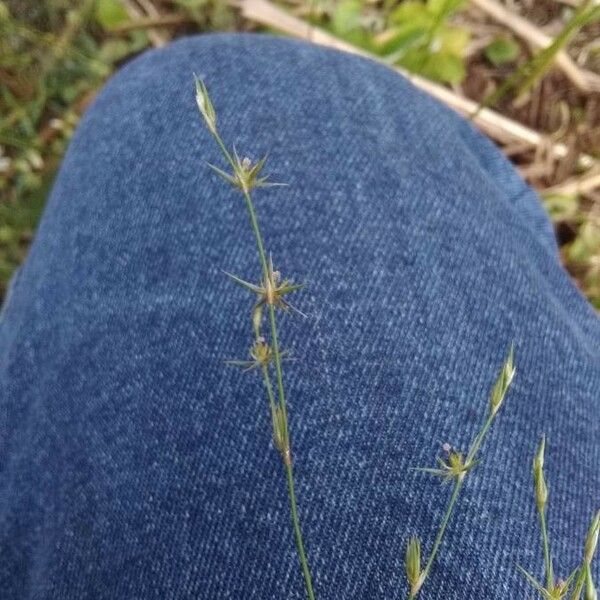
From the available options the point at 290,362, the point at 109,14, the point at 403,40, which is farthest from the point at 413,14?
the point at 290,362

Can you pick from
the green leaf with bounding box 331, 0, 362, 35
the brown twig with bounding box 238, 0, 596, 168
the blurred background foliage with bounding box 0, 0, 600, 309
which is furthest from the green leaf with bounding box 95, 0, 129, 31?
the green leaf with bounding box 331, 0, 362, 35

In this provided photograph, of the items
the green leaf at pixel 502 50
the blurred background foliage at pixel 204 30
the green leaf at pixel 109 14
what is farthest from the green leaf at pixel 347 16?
the green leaf at pixel 109 14

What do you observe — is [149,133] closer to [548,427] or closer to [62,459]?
[62,459]

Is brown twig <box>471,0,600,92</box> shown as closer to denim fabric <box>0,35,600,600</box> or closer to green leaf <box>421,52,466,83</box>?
green leaf <box>421,52,466,83</box>

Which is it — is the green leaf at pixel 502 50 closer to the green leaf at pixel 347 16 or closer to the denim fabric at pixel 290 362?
the green leaf at pixel 347 16

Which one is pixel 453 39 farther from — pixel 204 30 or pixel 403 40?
pixel 204 30
